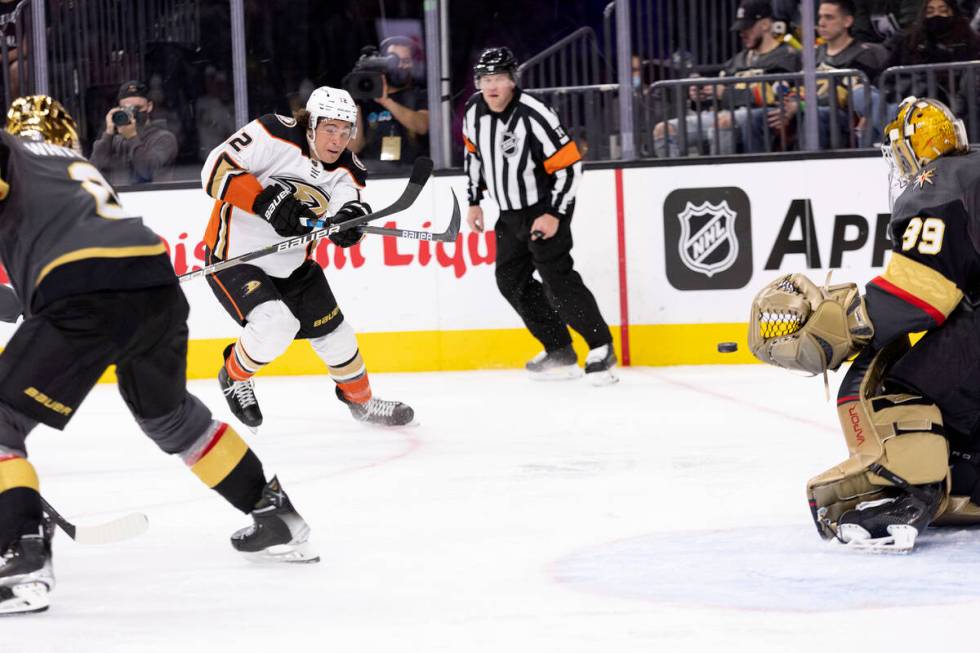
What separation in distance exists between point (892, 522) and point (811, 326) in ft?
1.25

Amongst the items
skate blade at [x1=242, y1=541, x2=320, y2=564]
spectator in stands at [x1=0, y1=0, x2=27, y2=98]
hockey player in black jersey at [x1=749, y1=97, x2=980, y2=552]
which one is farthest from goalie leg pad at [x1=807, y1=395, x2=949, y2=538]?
spectator in stands at [x1=0, y1=0, x2=27, y2=98]

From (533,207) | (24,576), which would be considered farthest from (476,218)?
(24,576)

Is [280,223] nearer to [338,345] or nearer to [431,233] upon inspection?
[338,345]

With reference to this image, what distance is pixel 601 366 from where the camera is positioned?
217 inches

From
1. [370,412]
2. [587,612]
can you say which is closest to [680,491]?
[587,612]

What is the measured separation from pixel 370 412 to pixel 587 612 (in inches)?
95.3

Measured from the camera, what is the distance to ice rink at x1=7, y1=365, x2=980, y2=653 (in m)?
2.22

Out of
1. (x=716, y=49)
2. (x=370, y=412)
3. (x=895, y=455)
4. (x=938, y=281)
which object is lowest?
(x=370, y=412)

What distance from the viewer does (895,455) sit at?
2.63 metres

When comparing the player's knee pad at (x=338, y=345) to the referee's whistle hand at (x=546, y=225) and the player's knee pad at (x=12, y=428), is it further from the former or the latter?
the player's knee pad at (x=12, y=428)

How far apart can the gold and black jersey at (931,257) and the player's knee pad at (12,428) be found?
146cm

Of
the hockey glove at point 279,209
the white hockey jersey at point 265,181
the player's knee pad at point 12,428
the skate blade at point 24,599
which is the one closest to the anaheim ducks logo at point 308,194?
the white hockey jersey at point 265,181

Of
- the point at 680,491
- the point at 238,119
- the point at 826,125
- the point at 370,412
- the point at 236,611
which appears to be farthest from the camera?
the point at 238,119

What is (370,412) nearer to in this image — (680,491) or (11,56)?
(680,491)
